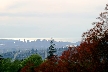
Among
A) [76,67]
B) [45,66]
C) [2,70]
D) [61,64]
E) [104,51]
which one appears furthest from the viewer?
[2,70]

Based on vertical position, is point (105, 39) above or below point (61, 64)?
above

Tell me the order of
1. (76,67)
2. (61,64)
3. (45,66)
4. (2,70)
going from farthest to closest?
(2,70) → (45,66) → (61,64) → (76,67)

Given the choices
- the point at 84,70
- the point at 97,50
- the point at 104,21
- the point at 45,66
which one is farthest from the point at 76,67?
the point at 45,66

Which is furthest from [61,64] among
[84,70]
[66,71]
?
[84,70]

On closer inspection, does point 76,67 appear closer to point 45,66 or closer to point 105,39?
point 105,39

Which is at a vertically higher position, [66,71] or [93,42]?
[93,42]

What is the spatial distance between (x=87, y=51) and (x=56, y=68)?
5.40m

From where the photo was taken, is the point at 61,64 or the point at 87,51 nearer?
the point at 87,51

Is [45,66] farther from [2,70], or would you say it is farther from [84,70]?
[2,70]

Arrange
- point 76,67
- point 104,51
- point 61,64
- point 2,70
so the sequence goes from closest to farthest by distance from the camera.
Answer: point 104,51, point 76,67, point 61,64, point 2,70

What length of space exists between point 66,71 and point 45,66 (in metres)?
6.52

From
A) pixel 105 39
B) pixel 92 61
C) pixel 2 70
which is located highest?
pixel 105 39

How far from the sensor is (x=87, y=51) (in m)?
27.0

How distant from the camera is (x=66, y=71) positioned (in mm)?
28703
